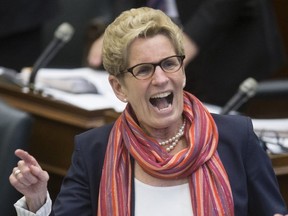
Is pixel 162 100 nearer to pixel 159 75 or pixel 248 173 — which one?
pixel 159 75

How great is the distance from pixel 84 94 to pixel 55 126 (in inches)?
8.1

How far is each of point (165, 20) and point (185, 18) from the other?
137 centimetres

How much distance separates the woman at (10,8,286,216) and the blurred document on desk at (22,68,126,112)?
837 millimetres

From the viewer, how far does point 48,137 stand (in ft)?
11.1

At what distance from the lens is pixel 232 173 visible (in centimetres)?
234

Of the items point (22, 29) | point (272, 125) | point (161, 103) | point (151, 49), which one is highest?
point (22, 29)

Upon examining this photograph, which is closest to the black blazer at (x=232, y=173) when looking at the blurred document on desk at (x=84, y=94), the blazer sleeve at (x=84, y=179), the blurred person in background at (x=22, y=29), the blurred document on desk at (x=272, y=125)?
the blazer sleeve at (x=84, y=179)

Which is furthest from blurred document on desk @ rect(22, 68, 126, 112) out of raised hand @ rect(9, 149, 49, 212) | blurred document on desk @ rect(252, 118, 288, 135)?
raised hand @ rect(9, 149, 49, 212)

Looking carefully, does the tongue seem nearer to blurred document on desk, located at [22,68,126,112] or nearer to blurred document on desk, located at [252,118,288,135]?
blurred document on desk, located at [252,118,288,135]

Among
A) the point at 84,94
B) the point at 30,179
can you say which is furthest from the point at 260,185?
the point at 84,94

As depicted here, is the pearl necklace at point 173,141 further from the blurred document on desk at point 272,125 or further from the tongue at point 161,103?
the blurred document on desk at point 272,125

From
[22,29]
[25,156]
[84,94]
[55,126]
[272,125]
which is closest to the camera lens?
[25,156]

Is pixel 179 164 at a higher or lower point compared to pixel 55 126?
lower

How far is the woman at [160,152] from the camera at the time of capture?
2299 mm
